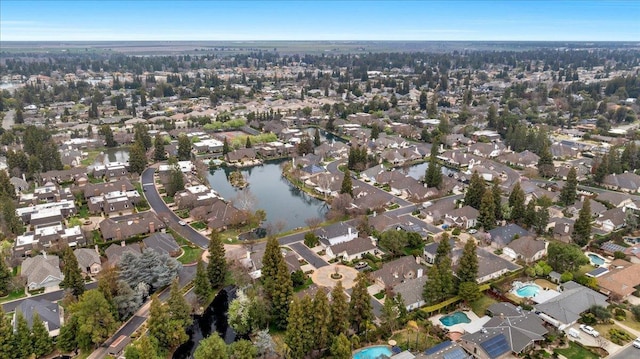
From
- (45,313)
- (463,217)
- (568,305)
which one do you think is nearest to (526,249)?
(463,217)

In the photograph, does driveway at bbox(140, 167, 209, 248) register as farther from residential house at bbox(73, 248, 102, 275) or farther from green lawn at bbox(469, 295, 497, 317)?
green lawn at bbox(469, 295, 497, 317)

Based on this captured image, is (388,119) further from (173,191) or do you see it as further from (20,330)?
(20,330)

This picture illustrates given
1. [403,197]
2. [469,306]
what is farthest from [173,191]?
[469,306]

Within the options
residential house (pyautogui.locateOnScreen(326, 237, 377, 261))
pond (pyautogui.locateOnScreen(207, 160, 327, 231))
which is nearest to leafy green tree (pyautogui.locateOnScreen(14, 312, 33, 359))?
residential house (pyautogui.locateOnScreen(326, 237, 377, 261))

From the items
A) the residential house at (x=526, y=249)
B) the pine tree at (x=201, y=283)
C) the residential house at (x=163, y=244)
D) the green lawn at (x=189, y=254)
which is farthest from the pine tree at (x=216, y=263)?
the residential house at (x=526, y=249)

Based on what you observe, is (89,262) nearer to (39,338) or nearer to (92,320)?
(92,320)

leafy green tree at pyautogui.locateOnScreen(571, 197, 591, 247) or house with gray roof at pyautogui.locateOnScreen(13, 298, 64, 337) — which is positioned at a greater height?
leafy green tree at pyautogui.locateOnScreen(571, 197, 591, 247)

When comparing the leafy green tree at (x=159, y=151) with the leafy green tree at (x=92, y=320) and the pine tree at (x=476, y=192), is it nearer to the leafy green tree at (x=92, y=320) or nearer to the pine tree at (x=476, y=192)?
the leafy green tree at (x=92, y=320)
